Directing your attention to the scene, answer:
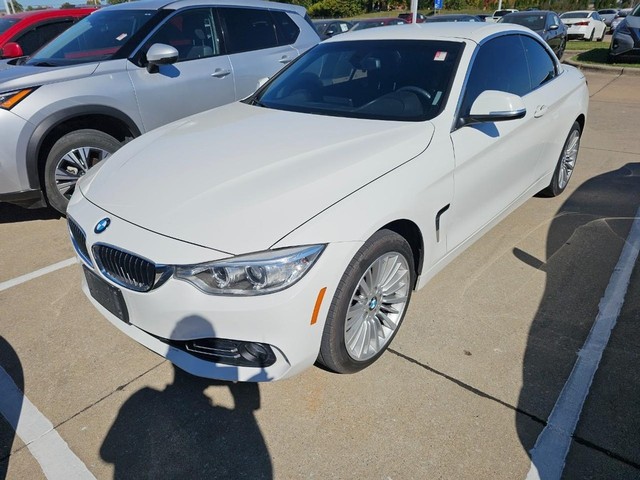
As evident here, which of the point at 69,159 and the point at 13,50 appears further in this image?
the point at 13,50

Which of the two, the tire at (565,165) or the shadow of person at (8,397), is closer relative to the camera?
the shadow of person at (8,397)

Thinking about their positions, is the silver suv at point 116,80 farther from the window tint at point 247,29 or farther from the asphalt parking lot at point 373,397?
the asphalt parking lot at point 373,397

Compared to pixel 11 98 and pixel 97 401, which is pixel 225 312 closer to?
pixel 97 401

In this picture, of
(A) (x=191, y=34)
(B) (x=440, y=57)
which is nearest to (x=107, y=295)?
(B) (x=440, y=57)

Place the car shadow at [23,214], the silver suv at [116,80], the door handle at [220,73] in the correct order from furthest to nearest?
1. the door handle at [220,73]
2. the car shadow at [23,214]
3. the silver suv at [116,80]

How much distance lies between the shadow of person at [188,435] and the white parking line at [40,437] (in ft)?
0.44

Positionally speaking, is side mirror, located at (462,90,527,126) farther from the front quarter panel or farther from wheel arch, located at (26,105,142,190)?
wheel arch, located at (26,105,142,190)

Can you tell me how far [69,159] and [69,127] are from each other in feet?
0.91

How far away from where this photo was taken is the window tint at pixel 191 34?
15.8ft

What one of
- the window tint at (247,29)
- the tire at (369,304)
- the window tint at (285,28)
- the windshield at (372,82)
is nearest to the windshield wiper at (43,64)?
the window tint at (247,29)

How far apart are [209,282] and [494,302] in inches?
77.6

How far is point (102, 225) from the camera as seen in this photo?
7.67 ft

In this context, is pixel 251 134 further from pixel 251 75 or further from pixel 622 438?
pixel 251 75

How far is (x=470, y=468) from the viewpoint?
2066 millimetres
